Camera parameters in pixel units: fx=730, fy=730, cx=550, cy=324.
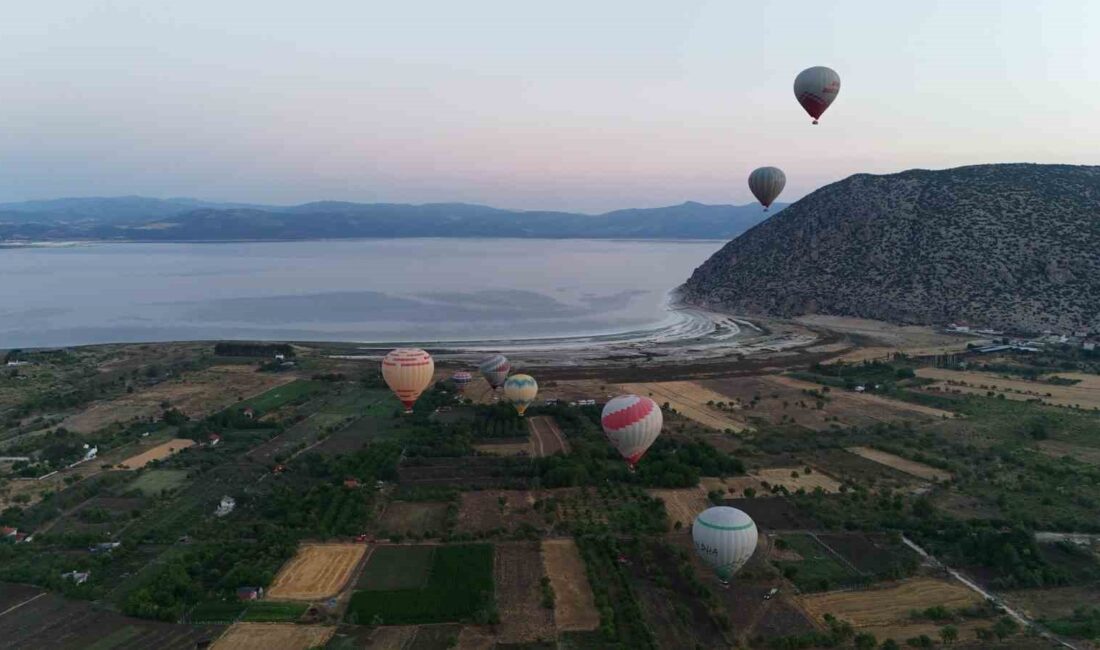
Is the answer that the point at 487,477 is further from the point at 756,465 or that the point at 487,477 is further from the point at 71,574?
the point at 71,574

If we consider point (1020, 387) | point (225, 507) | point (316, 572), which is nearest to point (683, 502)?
point (316, 572)

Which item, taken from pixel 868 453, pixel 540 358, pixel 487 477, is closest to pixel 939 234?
pixel 540 358

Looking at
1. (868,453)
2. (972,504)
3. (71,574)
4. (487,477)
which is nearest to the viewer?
(71,574)

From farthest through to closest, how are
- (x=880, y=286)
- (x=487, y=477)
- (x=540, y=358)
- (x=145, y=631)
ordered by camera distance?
(x=880, y=286)
(x=540, y=358)
(x=487, y=477)
(x=145, y=631)

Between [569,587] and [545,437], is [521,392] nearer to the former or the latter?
[545,437]

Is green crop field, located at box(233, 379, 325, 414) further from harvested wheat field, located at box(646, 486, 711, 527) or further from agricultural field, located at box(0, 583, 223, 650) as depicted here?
harvested wheat field, located at box(646, 486, 711, 527)

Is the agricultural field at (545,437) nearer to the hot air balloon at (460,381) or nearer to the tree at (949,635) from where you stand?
the hot air balloon at (460,381)

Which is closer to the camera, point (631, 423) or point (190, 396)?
point (631, 423)
